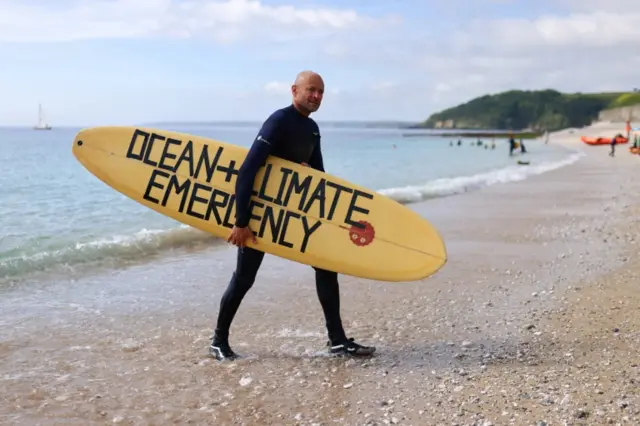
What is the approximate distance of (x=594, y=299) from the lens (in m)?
5.73

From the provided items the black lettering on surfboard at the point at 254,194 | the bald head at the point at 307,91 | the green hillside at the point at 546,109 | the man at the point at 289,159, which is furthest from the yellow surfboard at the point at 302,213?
the green hillside at the point at 546,109

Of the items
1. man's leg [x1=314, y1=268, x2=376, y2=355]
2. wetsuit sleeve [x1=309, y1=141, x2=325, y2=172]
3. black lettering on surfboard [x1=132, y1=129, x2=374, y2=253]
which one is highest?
wetsuit sleeve [x1=309, y1=141, x2=325, y2=172]

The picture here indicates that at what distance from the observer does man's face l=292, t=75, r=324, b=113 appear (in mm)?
4152

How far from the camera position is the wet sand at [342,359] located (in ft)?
11.7

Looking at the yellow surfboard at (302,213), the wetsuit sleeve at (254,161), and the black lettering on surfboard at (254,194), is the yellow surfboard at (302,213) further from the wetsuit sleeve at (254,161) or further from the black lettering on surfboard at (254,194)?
the wetsuit sleeve at (254,161)

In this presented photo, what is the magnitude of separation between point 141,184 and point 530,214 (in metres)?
9.34

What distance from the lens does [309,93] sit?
13.6ft

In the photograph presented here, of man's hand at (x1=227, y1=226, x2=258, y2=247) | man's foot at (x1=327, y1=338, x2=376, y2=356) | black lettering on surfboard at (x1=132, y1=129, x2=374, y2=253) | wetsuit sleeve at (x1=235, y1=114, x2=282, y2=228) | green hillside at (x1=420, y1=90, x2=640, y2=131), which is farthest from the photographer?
green hillside at (x1=420, y1=90, x2=640, y2=131)

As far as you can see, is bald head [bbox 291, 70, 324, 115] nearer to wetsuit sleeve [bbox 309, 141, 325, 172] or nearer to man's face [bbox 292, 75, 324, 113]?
man's face [bbox 292, 75, 324, 113]

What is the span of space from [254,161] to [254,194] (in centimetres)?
48

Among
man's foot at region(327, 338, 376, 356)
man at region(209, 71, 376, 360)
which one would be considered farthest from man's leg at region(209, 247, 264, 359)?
man's foot at region(327, 338, 376, 356)

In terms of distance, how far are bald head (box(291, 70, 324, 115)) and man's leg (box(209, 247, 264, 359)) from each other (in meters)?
1.03

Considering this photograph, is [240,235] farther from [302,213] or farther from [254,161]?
[302,213]

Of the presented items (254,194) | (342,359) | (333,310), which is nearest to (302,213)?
(254,194)
